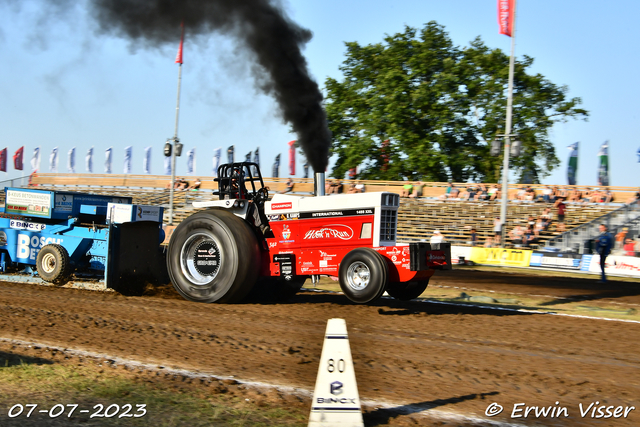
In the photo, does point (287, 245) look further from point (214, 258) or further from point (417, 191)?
point (417, 191)

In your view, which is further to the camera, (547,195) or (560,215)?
(547,195)

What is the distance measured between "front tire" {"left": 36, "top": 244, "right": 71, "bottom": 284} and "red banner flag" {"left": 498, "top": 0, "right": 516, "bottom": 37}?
20722 millimetres

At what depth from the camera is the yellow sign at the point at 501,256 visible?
21.5 m

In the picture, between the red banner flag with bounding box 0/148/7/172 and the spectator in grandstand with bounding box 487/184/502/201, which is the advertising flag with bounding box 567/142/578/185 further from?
the red banner flag with bounding box 0/148/7/172

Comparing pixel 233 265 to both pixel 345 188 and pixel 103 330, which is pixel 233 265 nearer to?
pixel 103 330

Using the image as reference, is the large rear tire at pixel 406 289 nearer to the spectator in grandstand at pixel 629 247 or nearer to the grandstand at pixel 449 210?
the spectator in grandstand at pixel 629 247

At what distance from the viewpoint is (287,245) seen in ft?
31.1

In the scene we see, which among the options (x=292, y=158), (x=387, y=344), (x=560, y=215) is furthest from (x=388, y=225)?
(x=292, y=158)

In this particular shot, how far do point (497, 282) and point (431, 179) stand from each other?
60.5 feet

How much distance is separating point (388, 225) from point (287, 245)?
167 centimetres

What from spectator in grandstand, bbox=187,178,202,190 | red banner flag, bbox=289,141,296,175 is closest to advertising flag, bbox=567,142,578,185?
red banner flag, bbox=289,141,296,175

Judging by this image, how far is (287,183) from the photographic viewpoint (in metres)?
31.5

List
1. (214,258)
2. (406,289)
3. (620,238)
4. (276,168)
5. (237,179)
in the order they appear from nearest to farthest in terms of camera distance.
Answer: (214,258) < (406,289) < (237,179) < (620,238) < (276,168)

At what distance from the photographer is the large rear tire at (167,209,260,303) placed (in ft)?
29.8
